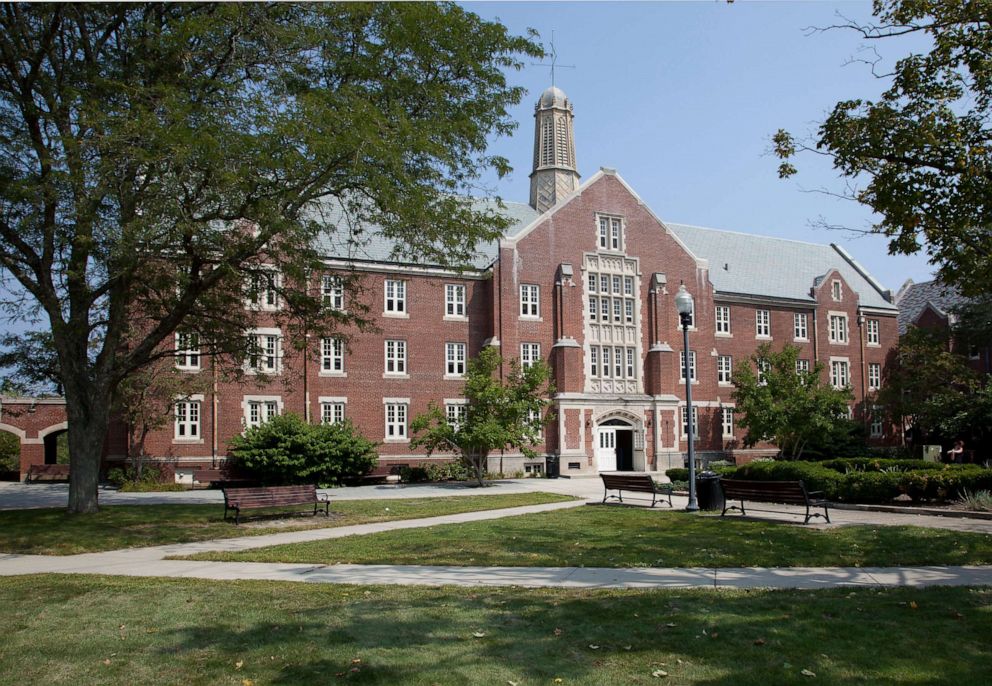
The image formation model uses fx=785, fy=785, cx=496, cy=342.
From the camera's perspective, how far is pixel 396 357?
37062 millimetres

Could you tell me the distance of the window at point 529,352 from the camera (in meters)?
38.2

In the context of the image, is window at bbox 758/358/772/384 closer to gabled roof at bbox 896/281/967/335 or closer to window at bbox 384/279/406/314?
gabled roof at bbox 896/281/967/335

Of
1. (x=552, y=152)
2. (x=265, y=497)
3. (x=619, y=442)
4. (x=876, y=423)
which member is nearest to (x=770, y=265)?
(x=876, y=423)

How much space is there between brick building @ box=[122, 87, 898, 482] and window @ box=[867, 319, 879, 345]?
4.46 metres

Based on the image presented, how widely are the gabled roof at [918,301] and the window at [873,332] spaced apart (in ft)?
15.4

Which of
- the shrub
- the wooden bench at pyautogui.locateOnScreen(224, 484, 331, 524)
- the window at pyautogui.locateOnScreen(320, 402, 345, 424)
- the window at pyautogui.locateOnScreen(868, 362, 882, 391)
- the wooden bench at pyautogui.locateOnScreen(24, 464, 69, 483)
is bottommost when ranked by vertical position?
the wooden bench at pyautogui.locateOnScreen(24, 464, 69, 483)

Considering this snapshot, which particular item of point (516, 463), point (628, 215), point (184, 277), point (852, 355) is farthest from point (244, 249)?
point (852, 355)

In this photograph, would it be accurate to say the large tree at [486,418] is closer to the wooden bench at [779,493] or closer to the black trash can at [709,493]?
the black trash can at [709,493]

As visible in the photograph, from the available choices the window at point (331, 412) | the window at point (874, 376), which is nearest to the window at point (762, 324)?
the window at point (874, 376)

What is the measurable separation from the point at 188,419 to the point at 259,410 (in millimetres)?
2958

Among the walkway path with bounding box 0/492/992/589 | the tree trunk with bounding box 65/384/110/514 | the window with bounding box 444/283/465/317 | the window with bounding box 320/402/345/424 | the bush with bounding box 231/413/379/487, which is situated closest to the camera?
the walkway path with bounding box 0/492/992/589

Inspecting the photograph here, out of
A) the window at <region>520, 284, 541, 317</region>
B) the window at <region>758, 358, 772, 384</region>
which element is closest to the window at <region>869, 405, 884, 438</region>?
the window at <region>758, 358, 772, 384</region>

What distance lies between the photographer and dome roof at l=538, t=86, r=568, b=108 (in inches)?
1831

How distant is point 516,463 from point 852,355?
24845 mm
